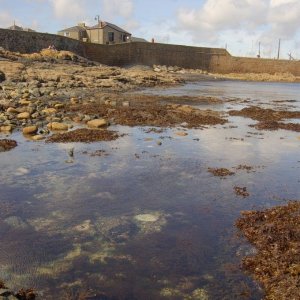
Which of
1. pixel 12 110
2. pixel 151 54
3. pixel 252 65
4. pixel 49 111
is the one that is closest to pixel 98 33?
pixel 151 54

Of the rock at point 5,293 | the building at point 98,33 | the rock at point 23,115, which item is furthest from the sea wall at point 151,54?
the rock at point 5,293

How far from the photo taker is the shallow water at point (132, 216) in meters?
5.37

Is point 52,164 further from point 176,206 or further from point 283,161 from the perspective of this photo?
point 283,161

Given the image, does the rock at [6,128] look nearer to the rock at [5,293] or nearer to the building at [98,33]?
the rock at [5,293]

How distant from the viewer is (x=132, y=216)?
296 inches

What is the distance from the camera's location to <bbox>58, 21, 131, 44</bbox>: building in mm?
73125

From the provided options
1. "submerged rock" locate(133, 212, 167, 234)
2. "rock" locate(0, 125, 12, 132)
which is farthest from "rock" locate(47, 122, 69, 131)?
"submerged rock" locate(133, 212, 167, 234)

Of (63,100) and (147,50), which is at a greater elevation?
(147,50)

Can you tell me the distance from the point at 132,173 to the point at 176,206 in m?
2.54

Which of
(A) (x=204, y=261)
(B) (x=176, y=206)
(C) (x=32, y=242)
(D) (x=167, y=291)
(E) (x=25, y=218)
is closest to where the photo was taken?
(D) (x=167, y=291)

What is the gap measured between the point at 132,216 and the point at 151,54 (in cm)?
6862

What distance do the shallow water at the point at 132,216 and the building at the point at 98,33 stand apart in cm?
6396

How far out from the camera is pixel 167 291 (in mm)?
5156

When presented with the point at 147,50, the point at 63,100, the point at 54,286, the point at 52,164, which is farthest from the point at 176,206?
the point at 147,50
